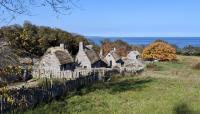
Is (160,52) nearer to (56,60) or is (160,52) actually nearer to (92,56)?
(92,56)

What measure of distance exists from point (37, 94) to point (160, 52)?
63633mm

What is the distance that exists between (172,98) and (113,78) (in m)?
18.2

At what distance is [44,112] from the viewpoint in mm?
19703

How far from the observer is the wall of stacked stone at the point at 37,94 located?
66.0 feet

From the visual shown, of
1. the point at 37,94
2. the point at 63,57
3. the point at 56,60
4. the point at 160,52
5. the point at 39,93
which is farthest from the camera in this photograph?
the point at 160,52

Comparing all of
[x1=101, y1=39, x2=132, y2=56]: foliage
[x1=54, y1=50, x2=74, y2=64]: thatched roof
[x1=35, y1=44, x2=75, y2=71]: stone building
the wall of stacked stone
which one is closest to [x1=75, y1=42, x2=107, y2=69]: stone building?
[x1=54, y1=50, x2=74, y2=64]: thatched roof

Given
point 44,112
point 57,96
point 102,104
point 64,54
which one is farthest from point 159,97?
point 64,54

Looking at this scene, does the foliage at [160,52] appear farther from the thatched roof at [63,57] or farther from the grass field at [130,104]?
the grass field at [130,104]

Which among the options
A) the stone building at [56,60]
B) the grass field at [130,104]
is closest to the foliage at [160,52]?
the stone building at [56,60]

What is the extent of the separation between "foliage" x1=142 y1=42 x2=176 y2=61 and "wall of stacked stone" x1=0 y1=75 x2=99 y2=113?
171 ft

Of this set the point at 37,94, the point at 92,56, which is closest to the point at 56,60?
the point at 92,56

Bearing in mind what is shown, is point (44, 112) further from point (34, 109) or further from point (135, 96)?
point (135, 96)

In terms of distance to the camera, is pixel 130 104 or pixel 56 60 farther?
pixel 56 60

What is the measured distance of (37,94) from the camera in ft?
78.7
